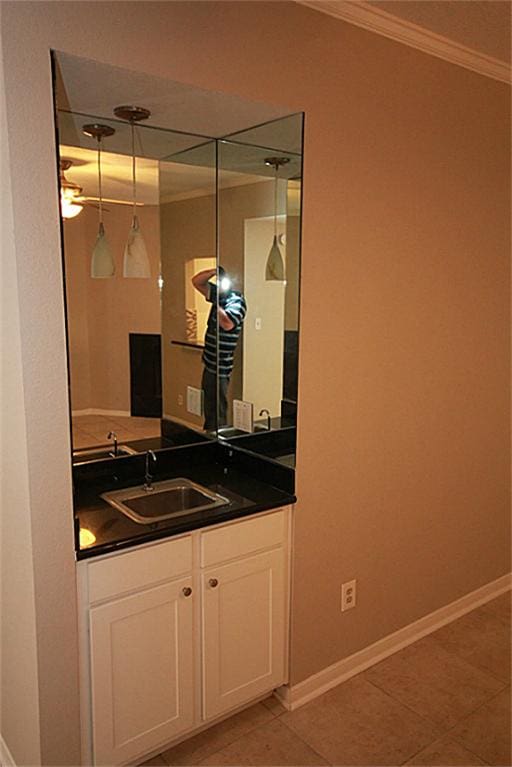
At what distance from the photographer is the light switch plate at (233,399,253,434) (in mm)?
2795

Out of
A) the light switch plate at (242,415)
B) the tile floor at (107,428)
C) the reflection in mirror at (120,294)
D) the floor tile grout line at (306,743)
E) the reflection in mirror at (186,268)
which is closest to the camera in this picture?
the floor tile grout line at (306,743)

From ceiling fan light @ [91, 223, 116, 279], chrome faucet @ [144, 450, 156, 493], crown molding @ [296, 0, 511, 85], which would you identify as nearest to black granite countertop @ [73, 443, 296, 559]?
chrome faucet @ [144, 450, 156, 493]

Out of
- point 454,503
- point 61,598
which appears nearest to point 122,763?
point 61,598

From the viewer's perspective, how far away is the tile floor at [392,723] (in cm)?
220

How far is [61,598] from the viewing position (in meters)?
1.81

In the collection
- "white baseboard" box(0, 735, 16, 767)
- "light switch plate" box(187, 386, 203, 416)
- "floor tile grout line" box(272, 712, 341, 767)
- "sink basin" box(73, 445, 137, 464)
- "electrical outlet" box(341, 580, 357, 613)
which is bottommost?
"floor tile grout line" box(272, 712, 341, 767)

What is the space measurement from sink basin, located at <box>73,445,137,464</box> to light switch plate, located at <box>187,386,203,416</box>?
399mm

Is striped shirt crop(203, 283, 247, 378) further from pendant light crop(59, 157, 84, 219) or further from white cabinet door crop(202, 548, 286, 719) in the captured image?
white cabinet door crop(202, 548, 286, 719)

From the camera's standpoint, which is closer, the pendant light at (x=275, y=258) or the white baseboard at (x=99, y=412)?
the white baseboard at (x=99, y=412)

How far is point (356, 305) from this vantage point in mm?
2416

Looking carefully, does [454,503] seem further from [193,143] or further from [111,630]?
[193,143]

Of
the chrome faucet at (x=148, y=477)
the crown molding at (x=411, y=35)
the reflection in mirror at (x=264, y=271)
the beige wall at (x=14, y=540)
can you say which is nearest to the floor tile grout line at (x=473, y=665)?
the reflection in mirror at (x=264, y=271)

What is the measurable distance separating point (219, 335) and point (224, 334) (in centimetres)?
2

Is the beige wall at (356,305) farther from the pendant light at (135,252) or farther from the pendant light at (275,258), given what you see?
the pendant light at (135,252)
